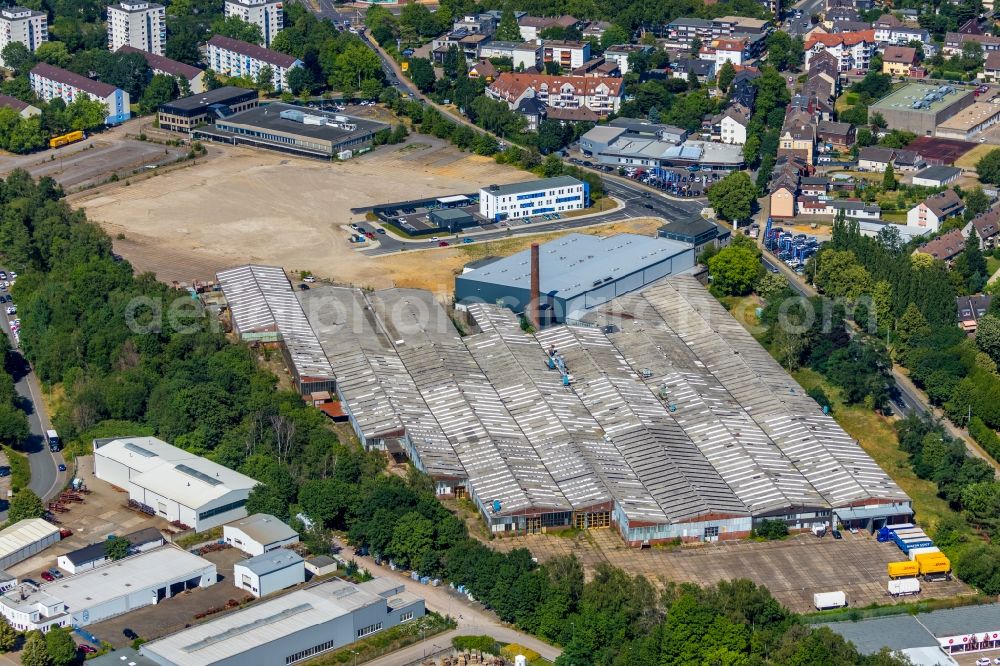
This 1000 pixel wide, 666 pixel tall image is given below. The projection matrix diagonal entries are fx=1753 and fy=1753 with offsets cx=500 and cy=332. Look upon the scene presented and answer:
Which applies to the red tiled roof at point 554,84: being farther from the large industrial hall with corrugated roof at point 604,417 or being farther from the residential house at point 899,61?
the large industrial hall with corrugated roof at point 604,417

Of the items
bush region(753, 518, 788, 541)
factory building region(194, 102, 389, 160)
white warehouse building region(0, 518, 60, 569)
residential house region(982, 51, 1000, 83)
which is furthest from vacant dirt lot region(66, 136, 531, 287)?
residential house region(982, 51, 1000, 83)

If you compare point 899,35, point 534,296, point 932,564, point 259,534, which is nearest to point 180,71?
point 534,296

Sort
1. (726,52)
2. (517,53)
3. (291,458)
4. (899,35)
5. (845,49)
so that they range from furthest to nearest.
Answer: (899,35) < (517,53) < (845,49) < (726,52) < (291,458)

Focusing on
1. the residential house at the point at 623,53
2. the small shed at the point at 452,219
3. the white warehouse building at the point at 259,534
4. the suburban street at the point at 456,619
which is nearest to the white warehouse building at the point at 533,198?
the small shed at the point at 452,219

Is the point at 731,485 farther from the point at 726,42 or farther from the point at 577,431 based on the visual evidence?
the point at 726,42

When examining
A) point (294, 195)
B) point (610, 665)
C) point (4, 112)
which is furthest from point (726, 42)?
point (610, 665)

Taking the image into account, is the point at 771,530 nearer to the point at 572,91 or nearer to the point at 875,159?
the point at 875,159
